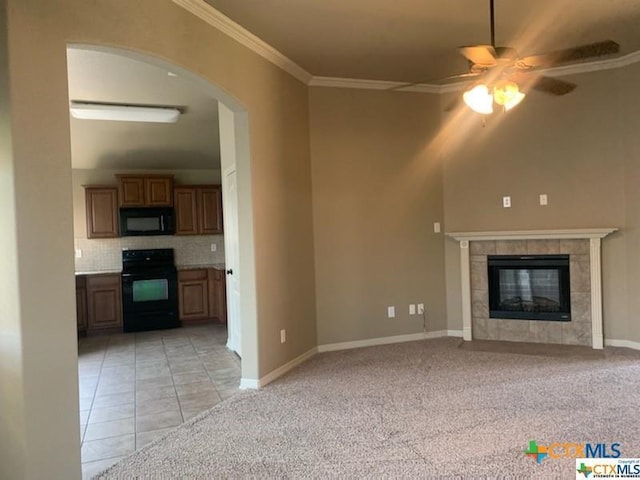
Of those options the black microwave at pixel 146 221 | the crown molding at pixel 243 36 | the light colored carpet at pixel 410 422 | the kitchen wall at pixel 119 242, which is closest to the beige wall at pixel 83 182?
the kitchen wall at pixel 119 242

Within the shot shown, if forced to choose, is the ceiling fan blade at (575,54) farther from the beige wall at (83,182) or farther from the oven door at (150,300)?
the beige wall at (83,182)

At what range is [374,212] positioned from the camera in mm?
5078

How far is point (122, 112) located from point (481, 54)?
3.90m

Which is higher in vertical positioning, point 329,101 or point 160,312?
point 329,101

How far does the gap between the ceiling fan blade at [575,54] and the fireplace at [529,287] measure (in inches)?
102

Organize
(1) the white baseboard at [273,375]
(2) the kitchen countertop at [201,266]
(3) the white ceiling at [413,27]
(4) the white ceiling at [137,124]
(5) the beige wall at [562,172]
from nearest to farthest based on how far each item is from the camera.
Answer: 1. (3) the white ceiling at [413,27]
2. (1) the white baseboard at [273,375]
3. (4) the white ceiling at [137,124]
4. (5) the beige wall at [562,172]
5. (2) the kitchen countertop at [201,266]

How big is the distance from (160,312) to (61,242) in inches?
185

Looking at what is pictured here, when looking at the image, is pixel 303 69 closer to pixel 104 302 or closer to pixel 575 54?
pixel 575 54

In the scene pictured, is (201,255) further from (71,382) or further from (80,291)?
(71,382)

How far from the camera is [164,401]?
12.0 feet

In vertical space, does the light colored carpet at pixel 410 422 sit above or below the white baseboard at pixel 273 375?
below

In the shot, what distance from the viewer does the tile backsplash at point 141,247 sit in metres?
6.85

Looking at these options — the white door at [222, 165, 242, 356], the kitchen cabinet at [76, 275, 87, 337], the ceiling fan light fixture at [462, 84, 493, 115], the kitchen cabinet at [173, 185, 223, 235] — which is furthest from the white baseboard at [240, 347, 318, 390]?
the kitchen cabinet at [76, 275, 87, 337]

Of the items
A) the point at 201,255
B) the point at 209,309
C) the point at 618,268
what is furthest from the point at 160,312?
the point at 618,268
